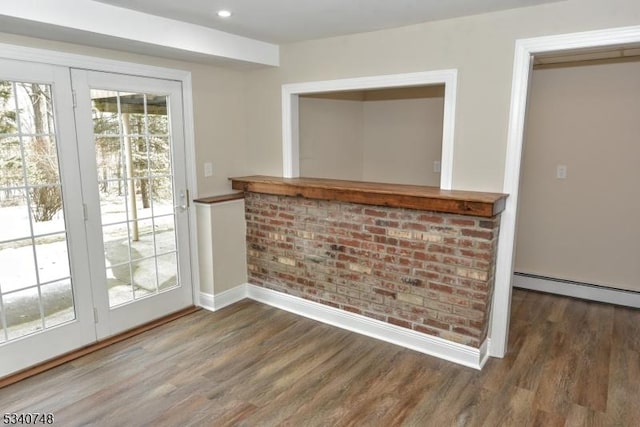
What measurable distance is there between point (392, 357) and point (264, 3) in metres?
2.49

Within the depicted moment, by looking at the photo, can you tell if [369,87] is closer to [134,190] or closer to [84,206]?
[134,190]

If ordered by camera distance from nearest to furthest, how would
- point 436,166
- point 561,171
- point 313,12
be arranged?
point 313,12 < point 561,171 < point 436,166

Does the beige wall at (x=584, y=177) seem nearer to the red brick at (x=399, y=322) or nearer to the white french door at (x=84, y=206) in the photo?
the red brick at (x=399, y=322)

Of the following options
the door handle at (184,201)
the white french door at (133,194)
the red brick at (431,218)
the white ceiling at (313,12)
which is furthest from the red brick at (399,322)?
the white ceiling at (313,12)

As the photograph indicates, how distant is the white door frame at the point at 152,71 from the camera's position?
2.59 metres

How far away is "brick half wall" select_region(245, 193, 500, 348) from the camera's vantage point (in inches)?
112

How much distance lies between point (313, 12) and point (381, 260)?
180cm

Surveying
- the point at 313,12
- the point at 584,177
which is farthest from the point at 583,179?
the point at 313,12

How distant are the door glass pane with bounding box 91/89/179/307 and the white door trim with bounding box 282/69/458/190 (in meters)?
A: 1.01

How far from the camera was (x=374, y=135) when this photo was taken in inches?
194

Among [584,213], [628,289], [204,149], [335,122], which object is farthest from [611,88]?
[204,149]

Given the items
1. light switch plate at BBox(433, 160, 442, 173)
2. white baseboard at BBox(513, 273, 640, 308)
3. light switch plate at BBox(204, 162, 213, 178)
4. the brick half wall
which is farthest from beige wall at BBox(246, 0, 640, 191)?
white baseboard at BBox(513, 273, 640, 308)

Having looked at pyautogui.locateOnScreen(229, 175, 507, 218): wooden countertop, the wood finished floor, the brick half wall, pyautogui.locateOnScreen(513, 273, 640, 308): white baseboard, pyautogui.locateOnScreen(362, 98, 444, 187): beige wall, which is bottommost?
the wood finished floor

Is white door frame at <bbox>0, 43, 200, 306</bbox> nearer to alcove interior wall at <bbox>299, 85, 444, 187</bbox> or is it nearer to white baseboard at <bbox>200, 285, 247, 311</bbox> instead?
white baseboard at <bbox>200, 285, 247, 311</bbox>
